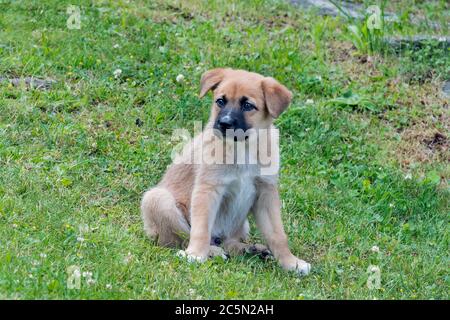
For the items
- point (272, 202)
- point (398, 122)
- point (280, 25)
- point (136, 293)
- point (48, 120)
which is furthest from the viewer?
point (280, 25)

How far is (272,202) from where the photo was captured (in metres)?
6.63

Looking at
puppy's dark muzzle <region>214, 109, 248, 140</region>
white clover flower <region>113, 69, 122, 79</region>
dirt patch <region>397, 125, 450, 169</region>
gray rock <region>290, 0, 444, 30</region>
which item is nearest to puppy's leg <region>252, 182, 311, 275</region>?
puppy's dark muzzle <region>214, 109, 248, 140</region>

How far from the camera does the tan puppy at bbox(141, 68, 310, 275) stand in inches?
253

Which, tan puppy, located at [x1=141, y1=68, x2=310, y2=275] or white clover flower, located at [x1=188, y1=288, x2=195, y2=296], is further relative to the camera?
tan puppy, located at [x1=141, y1=68, x2=310, y2=275]

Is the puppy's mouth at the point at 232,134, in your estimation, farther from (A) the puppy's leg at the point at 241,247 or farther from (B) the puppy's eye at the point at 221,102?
(A) the puppy's leg at the point at 241,247

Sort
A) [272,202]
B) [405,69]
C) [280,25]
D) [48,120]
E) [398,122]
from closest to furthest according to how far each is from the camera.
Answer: [272,202], [48,120], [398,122], [405,69], [280,25]

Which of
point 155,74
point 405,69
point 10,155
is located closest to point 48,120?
point 10,155

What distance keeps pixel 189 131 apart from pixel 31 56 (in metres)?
1.99

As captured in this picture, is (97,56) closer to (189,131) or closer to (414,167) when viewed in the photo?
(189,131)

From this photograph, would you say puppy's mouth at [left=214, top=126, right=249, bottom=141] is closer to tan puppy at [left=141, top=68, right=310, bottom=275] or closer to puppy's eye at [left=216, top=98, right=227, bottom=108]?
tan puppy at [left=141, top=68, right=310, bottom=275]

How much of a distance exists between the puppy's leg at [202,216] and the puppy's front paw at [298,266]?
592 millimetres

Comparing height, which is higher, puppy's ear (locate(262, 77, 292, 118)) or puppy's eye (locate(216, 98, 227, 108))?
puppy's ear (locate(262, 77, 292, 118))

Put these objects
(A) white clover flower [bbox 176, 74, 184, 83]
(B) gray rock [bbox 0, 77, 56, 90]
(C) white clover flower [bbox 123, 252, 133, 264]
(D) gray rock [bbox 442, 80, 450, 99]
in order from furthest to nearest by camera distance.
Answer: (D) gray rock [bbox 442, 80, 450, 99] < (A) white clover flower [bbox 176, 74, 184, 83] < (B) gray rock [bbox 0, 77, 56, 90] < (C) white clover flower [bbox 123, 252, 133, 264]

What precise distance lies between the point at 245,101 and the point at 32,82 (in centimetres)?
320
